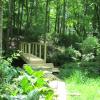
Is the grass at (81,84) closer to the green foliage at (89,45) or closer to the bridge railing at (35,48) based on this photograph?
the bridge railing at (35,48)

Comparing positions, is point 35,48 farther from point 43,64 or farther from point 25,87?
point 25,87

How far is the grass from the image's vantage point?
30.6 feet

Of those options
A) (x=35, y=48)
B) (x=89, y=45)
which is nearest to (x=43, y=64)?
(x=35, y=48)

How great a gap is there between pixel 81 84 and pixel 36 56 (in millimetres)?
4794

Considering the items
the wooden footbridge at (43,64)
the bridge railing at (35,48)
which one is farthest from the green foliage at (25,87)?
the bridge railing at (35,48)

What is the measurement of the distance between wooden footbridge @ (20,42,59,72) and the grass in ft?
2.22

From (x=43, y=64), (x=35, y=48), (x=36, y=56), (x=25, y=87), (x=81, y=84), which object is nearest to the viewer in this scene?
(x=25, y=87)

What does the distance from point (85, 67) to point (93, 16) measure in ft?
25.3

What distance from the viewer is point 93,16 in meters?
21.5

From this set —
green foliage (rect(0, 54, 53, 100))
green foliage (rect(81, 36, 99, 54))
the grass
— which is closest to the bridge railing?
green foliage (rect(81, 36, 99, 54))

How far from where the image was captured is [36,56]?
52.3ft

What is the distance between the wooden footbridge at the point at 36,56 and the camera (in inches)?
534

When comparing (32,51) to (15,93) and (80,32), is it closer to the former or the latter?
(80,32)

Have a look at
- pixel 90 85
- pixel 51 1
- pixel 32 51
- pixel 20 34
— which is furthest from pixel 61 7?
pixel 90 85
